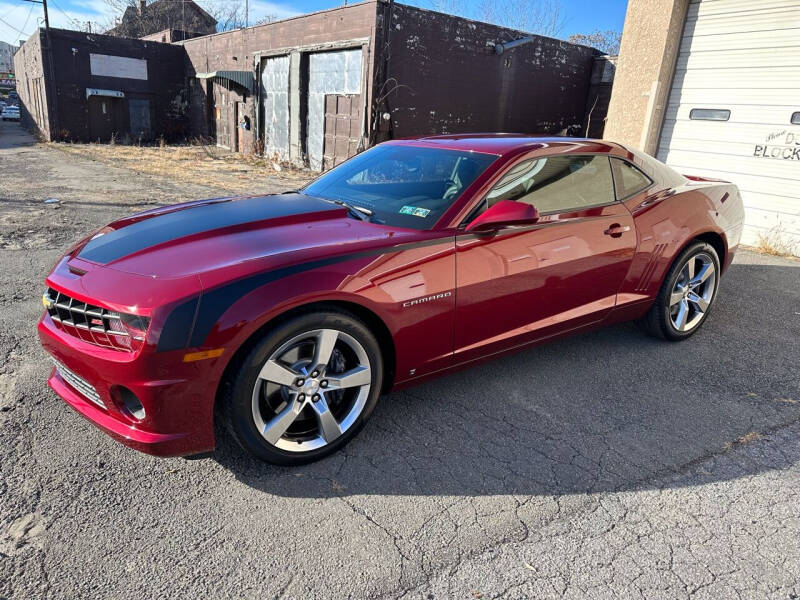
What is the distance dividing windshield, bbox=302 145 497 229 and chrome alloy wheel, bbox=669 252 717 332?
6.71 feet

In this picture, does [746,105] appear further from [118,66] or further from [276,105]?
[118,66]

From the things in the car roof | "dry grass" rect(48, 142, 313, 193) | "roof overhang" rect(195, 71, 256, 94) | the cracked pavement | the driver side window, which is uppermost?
"roof overhang" rect(195, 71, 256, 94)

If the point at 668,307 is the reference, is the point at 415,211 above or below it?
above

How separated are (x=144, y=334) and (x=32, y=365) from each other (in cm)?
189

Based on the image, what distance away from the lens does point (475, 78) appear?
17.0 meters

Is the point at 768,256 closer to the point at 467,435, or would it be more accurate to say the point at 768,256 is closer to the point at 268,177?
the point at 467,435

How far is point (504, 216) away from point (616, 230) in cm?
120

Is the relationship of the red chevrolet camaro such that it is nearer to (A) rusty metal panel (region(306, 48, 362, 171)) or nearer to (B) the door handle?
(B) the door handle

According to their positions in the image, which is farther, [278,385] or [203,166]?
[203,166]

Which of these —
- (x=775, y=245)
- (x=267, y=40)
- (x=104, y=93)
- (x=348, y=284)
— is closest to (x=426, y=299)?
(x=348, y=284)

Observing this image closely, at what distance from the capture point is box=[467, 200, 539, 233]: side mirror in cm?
306

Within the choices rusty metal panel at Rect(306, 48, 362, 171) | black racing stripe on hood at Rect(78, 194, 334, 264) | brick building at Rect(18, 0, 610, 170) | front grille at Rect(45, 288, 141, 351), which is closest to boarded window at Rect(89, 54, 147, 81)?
brick building at Rect(18, 0, 610, 170)

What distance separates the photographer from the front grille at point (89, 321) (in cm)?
241

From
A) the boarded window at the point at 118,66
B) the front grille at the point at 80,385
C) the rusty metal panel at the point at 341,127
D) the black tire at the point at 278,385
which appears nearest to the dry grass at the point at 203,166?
the rusty metal panel at the point at 341,127
